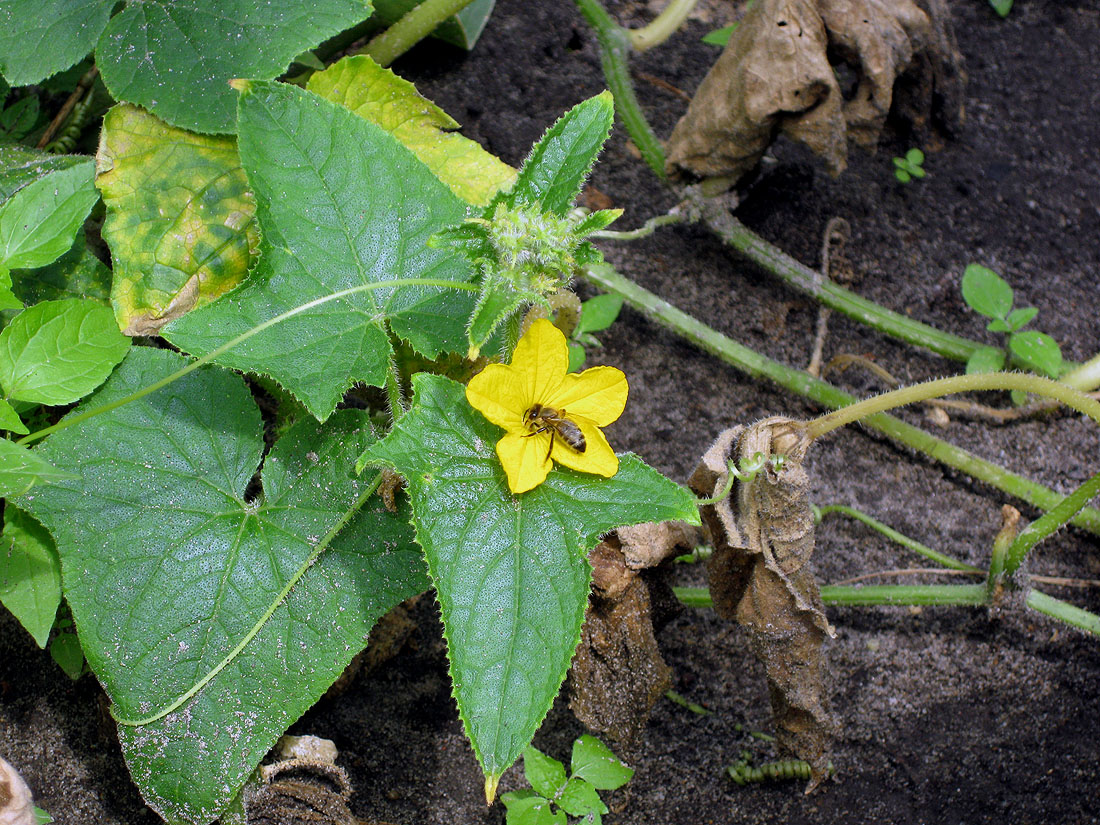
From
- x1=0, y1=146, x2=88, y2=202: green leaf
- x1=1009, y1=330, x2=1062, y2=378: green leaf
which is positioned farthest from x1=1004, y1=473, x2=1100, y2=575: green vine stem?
x1=0, y1=146, x2=88, y2=202: green leaf

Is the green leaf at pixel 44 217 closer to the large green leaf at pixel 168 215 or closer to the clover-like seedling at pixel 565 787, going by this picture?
the large green leaf at pixel 168 215

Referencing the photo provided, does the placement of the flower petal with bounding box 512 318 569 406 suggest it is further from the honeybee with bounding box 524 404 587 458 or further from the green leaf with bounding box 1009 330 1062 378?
the green leaf with bounding box 1009 330 1062 378

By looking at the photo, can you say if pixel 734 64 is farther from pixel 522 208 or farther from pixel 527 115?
pixel 522 208

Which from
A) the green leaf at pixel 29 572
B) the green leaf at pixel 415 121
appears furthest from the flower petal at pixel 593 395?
the green leaf at pixel 29 572

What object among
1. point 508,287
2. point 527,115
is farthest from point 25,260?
point 527,115

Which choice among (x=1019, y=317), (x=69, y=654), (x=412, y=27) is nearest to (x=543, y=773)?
(x=69, y=654)
